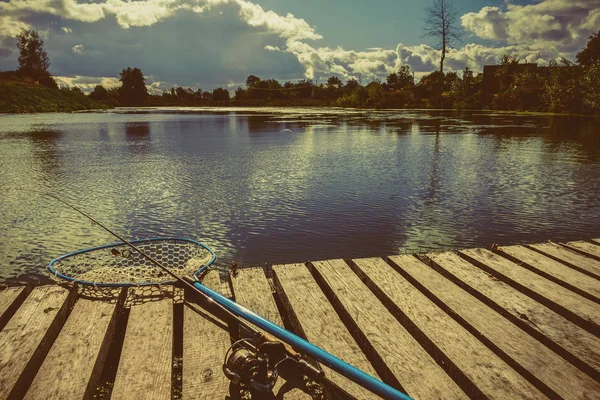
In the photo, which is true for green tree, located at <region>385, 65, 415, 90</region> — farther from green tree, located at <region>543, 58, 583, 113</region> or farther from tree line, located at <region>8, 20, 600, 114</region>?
green tree, located at <region>543, 58, 583, 113</region>

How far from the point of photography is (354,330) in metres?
3.53

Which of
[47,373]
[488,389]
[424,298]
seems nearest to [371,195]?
[424,298]

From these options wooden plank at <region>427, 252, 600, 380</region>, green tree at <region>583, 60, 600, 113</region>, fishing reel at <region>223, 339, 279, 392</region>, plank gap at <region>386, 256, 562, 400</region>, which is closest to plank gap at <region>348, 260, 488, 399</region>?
plank gap at <region>386, 256, 562, 400</region>

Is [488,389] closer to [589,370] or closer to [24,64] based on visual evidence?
[589,370]

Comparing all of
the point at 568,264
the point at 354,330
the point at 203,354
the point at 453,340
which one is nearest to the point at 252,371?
the point at 203,354

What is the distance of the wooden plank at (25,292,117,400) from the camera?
265cm

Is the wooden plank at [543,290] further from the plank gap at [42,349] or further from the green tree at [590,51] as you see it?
the green tree at [590,51]

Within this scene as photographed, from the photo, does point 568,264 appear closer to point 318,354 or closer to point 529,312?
point 529,312

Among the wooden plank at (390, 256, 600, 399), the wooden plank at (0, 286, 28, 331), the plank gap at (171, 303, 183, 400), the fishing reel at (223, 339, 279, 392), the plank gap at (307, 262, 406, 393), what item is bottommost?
the plank gap at (171, 303, 183, 400)

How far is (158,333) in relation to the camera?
3.33m

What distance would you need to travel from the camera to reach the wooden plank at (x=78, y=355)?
2.65 m

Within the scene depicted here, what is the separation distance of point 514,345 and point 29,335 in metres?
4.15

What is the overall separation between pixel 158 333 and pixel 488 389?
106 inches

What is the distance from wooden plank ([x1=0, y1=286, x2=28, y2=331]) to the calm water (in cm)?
210
